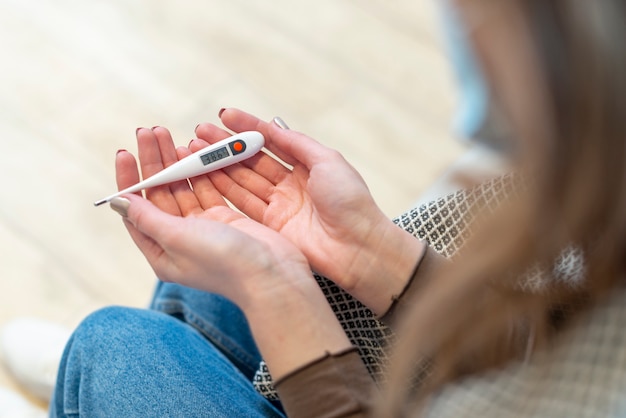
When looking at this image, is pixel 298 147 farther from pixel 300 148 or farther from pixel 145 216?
pixel 145 216

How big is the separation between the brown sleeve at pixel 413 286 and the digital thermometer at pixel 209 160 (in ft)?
0.83

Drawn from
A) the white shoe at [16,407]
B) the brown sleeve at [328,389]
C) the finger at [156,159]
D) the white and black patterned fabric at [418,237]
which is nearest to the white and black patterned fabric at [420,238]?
the white and black patterned fabric at [418,237]

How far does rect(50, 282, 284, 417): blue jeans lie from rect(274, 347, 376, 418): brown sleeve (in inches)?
4.1

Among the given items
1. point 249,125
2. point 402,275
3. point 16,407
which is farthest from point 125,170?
point 16,407

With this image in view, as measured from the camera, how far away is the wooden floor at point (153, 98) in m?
1.14

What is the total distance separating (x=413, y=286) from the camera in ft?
2.31

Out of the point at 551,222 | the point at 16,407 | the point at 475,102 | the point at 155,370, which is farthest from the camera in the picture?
the point at 16,407

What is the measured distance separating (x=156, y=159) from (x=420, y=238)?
339mm

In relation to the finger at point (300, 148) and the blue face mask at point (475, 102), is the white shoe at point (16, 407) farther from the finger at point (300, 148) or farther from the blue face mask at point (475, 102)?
the blue face mask at point (475, 102)

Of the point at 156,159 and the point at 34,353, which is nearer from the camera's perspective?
the point at 156,159

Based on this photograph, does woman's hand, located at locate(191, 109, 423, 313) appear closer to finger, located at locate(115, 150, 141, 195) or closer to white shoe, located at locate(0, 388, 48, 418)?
finger, located at locate(115, 150, 141, 195)

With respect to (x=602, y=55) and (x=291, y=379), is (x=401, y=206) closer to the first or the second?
(x=291, y=379)

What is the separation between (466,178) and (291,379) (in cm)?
26

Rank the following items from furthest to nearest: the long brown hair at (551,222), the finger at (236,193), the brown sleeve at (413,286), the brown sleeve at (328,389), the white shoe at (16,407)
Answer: the white shoe at (16,407)
the finger at (236,193)
the brown sleeve at (413,286)
the brown sleeve at (328,389)
the long brown hair at (551,222)
